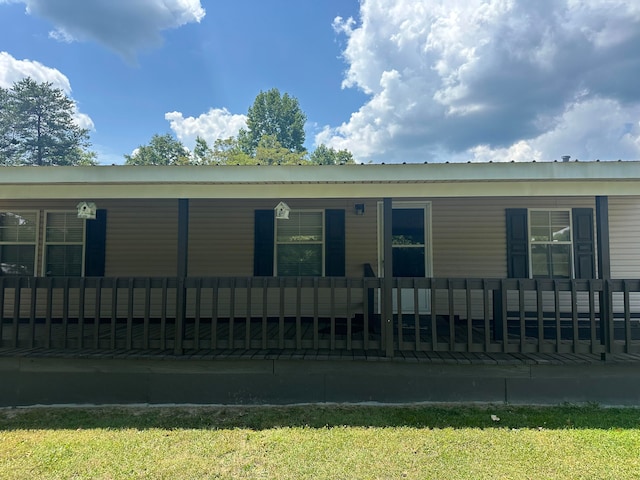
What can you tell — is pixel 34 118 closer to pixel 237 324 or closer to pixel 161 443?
pixel 237 324

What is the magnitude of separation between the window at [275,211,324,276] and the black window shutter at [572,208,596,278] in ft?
12.9

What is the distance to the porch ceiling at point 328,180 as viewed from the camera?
11.6 feet

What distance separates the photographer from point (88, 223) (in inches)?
223

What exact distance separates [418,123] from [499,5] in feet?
35.3

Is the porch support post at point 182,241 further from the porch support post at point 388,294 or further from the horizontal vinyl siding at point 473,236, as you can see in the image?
the horizontal vinyl siding at point 473,236

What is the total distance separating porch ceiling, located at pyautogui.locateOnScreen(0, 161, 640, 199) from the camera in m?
3.53

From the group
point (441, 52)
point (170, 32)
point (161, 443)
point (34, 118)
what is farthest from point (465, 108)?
point (34, 118)

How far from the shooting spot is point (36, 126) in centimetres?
2955

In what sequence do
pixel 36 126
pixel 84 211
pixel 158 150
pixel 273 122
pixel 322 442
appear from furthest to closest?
pixel 158 150 < pixel 273 122 < pixel 36 126 < pixel 84 211 < pixel 322 442

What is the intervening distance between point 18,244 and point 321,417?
556 centimetres

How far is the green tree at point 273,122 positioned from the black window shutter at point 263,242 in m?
33.2

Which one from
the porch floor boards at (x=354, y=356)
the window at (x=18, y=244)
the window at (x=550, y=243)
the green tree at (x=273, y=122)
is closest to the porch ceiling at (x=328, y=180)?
the porch floor boards at (x=354, y=356)

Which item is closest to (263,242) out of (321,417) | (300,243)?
(300,243)

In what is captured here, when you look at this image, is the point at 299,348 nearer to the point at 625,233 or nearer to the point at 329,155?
the point at 625,233
